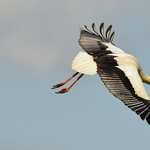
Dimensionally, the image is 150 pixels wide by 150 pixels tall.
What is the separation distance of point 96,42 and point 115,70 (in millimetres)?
2793

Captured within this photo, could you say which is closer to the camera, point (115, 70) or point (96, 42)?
point (115, 70)

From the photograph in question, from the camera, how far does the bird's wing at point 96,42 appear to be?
49.4ft

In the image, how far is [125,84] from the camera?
42.2 feet

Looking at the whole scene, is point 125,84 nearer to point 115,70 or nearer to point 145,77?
point 115,70

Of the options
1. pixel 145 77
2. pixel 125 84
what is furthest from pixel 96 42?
pixel 125 84

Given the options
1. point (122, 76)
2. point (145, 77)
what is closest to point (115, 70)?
point (122, 76)

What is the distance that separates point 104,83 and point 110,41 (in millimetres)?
4432

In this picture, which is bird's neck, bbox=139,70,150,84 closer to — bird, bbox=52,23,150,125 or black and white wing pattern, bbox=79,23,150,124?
bird, bbox=52,23,150,125

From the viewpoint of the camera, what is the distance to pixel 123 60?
13852 millimetres

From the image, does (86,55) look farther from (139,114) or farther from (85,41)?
(139,114)

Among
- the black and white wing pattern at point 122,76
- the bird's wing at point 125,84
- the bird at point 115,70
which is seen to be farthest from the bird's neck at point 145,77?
the bird's wing at point 125,84

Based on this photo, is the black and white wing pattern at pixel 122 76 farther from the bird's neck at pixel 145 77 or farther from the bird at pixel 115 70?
the bird's neck at pixel 145 77

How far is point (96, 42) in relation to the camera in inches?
627

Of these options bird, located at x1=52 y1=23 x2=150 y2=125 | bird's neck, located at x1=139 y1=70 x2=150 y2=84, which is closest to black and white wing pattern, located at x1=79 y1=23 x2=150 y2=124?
bird, located at x1=52 y1=23 x2=150 y2=125
